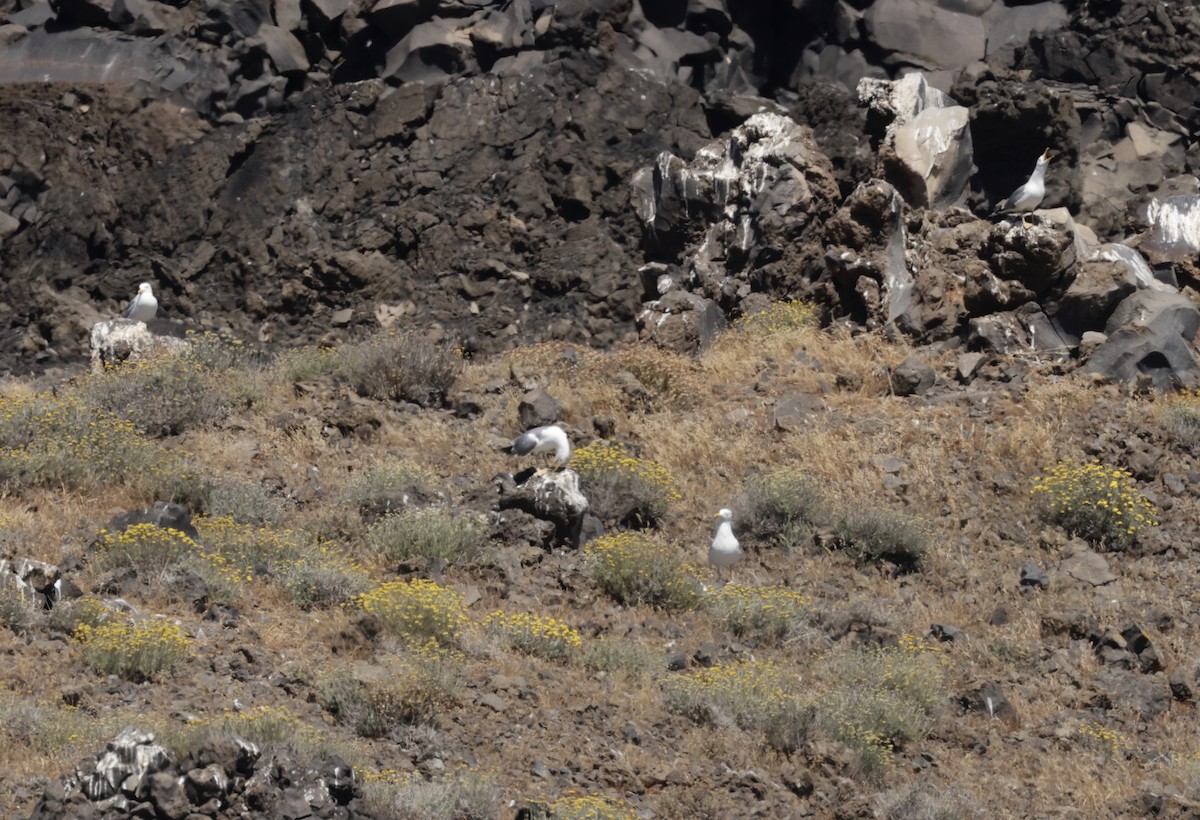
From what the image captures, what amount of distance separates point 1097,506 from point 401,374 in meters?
6.54

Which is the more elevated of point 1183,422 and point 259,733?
point 259,733

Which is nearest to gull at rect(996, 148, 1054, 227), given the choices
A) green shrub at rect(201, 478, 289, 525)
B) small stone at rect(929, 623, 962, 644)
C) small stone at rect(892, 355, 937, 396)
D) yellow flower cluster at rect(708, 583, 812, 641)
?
small stone at rect(892, 355, 937, 396)

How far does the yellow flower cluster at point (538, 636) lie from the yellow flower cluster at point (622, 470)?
2.70 meters

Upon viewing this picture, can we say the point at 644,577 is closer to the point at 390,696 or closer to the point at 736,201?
the point at 390,696

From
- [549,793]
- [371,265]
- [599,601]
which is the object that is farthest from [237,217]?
[549,793]

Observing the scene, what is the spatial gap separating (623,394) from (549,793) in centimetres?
Answer: 750

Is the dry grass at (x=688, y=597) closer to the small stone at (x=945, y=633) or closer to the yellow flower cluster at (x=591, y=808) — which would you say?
the small stone at (x=945, y=633)

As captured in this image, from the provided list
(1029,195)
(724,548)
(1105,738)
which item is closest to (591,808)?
(1105,738)

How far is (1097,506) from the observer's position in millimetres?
12133

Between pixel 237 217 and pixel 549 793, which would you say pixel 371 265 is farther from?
pixel 549 793

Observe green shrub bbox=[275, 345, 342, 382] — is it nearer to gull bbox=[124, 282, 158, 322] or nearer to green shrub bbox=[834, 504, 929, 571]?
gull bbox=[124, 282, 158, 322]

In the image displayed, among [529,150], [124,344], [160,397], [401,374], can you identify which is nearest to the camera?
[160,397]

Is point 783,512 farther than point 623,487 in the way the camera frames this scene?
No

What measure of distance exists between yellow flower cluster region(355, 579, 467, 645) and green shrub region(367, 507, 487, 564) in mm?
1265
